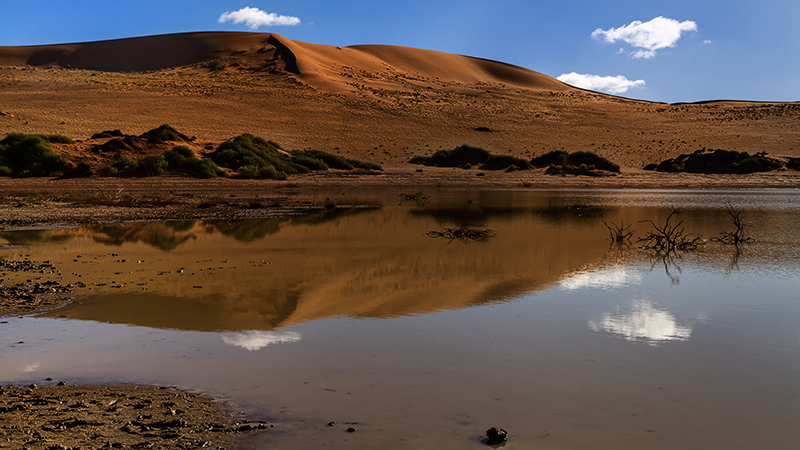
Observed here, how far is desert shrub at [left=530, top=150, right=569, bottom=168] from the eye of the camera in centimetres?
4375

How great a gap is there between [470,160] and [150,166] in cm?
2177

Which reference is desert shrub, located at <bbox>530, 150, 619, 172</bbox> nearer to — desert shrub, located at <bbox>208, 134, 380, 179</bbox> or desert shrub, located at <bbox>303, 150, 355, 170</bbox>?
desert shrub, located at <bbox>208, 134, 380, 179</bbox>

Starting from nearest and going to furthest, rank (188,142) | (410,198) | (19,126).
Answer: (410,198) → (188,142) → (19,126)

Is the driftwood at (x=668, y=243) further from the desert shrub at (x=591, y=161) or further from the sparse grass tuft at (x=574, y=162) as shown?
the desert shrub at (x=591, y=161)

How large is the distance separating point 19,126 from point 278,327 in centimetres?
4781

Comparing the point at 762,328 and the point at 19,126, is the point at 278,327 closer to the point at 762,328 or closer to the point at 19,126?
the point at 762,328

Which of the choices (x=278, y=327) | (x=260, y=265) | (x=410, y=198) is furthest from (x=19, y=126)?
(x=278, y=327)

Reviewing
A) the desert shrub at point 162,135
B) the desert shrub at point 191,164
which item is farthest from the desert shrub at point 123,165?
the desert shrub at point 162,135

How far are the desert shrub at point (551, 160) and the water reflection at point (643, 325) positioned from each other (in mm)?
36954

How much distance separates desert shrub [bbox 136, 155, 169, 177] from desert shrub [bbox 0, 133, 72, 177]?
356cm

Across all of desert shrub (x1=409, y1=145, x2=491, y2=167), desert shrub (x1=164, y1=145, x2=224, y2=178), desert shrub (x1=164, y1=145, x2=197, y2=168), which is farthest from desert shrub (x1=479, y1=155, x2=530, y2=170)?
desert shrub (x1=164, y1=145, x2=197, y2=168)

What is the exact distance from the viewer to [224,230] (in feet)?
51.0

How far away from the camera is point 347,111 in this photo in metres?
62.3

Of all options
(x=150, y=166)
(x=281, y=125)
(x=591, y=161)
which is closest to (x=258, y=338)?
(x=150, y=166)
